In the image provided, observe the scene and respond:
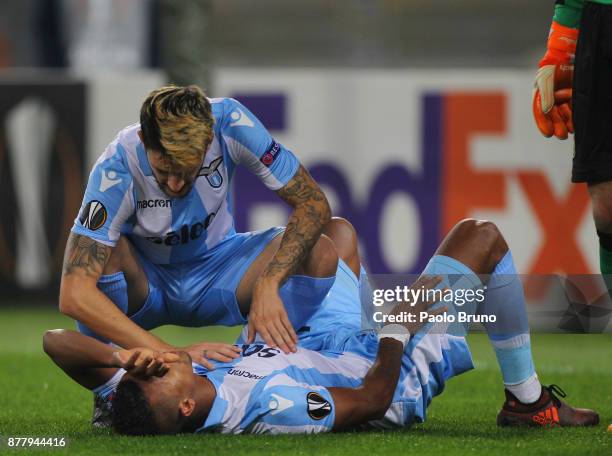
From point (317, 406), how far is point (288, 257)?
0.87 metres

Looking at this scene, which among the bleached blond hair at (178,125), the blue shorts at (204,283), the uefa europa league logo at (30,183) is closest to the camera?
the bleached blond hair at (178,125)

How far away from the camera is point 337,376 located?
5.15 metres

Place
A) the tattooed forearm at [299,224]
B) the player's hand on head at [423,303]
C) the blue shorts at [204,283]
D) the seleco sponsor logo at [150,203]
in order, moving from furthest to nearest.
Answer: the blue shorts at [204,283]
the seleco sponsor logo at [150,203]
the tattooed forearm at [299,224]
the player's hand on head at [423,303]

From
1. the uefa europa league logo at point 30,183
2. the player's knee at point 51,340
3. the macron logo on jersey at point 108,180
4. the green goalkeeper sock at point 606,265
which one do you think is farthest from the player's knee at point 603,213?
the uefa europa league logo at point 30,183

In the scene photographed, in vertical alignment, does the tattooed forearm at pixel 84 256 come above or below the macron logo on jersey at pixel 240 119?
below

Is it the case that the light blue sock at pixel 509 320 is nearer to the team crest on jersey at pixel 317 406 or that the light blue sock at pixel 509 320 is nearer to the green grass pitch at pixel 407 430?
the green grass pitch at pixel 407 430

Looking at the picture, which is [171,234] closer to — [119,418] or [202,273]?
[202,273]

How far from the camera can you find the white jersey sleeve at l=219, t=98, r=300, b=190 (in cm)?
581

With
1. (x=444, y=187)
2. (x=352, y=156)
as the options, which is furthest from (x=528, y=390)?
(x=352, y=156)

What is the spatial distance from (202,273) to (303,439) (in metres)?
1.41

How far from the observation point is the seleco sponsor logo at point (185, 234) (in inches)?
232

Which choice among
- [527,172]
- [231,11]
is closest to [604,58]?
[527,172]

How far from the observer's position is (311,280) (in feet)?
18.8

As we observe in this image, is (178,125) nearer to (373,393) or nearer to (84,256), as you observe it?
(84,256)
